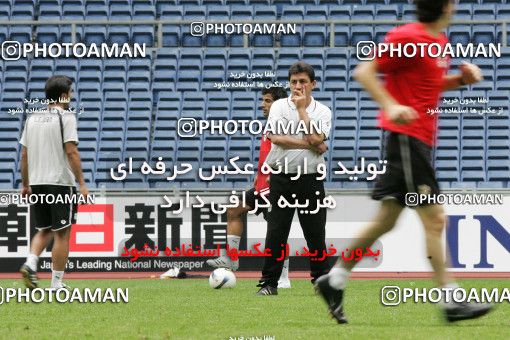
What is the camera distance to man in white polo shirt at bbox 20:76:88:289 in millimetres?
9883

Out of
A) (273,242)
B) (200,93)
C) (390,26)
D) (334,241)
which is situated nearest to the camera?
(273,242)

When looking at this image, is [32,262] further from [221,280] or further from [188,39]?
[188,39]

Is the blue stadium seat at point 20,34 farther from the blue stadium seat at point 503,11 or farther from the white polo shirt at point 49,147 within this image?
the white polo shirt at point 49,147

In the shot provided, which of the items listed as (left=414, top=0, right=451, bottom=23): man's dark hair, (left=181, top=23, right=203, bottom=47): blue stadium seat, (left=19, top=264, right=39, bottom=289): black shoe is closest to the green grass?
(left=19, top=264, right=39, bottom=289): black shoe

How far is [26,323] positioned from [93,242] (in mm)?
7782

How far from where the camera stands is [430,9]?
6371mm

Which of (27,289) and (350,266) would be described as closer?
(350,266)

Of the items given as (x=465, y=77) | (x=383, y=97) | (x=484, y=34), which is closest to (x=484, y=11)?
(x=484, y=34)

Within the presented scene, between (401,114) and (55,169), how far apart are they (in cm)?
465

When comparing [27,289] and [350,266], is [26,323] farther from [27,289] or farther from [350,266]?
[27,289]

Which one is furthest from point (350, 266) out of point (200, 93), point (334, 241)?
point (200, 93)

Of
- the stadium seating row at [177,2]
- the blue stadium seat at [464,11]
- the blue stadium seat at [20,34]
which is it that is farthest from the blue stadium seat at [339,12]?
the blue stadium seat at [20,34]

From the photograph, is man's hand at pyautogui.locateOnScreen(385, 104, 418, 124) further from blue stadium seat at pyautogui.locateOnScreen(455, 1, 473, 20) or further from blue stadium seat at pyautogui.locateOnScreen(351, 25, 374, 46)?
blue stadium seat at pyautogui.locateOnScreen(455, 1, 473, 20)

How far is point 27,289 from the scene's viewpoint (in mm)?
10125
